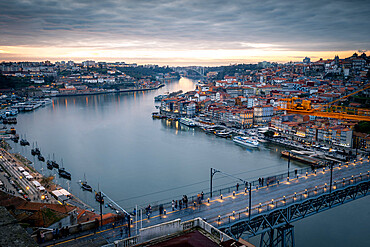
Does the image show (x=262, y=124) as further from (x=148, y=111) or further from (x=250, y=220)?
(x=250, y=220)

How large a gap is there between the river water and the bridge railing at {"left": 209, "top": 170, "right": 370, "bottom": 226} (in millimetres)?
843

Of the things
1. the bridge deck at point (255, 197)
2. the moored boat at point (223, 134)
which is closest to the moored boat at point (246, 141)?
the moored boat at point (223, 134)

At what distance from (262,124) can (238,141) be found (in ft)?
11.9

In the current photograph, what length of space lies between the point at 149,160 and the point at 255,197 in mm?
5244

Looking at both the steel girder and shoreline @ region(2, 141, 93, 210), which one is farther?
shoreline @ region(2, 141, 93, 210)

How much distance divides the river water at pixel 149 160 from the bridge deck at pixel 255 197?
79 centimetres

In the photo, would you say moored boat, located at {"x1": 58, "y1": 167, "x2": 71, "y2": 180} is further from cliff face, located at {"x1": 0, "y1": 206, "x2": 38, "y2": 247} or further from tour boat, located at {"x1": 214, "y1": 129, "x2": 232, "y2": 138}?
tour boat, located at {"x1": 214, "y1": 129, "x2": 232, "y2": 138}

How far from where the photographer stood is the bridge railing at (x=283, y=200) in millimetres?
4137

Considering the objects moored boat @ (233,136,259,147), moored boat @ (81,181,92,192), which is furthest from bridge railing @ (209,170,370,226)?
moored boat @ (233,136,259,147)

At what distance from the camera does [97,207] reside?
6.63 meters

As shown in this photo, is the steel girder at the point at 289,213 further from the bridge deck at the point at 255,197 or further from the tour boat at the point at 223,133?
the tour boat at the point at 223,133

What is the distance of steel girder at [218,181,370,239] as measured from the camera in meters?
4.23

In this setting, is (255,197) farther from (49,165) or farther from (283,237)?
(49,165)

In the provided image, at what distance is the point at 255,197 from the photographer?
4.97 metres
